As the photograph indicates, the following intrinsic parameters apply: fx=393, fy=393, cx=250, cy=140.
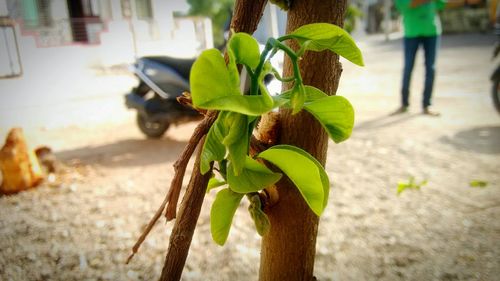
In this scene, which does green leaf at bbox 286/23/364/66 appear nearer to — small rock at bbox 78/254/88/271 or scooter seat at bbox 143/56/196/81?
small rock at bbox 78/254/88/271

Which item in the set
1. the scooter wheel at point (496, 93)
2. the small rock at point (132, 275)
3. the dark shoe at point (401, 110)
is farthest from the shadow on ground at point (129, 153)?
the scooter wheel at point (496, 93)

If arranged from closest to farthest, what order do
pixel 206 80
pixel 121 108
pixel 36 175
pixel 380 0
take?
pixel 206 80 → pixel 36 175 → pixel 121 108 → pixel 380 0

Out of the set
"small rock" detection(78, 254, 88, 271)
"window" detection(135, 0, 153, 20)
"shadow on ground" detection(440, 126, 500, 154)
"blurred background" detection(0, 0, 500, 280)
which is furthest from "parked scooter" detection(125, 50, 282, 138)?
"shadow on ground" detection(440, 126, 500, 154)

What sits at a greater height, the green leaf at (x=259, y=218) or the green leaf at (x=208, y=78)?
the green leaf at (x=208, y=78)

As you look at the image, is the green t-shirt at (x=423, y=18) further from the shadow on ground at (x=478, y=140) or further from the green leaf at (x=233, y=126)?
the green leaf at (x=233, y=126)

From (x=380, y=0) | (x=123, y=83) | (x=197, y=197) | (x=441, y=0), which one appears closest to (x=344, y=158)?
(x=441, y=0)

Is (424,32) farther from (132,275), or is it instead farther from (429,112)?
(132,275)

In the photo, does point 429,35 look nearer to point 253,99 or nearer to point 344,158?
point 344,158
